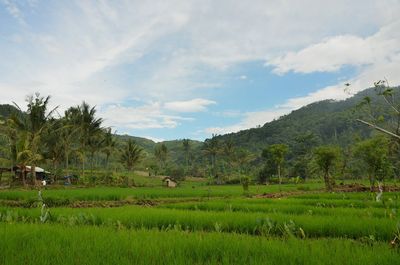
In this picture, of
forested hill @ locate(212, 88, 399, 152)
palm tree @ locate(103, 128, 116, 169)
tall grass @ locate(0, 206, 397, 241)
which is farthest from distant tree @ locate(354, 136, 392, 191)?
forested hill @ locate(212, 88, 399, 152)

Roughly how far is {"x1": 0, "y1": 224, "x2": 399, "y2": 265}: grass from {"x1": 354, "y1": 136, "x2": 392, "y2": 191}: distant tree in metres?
20.9

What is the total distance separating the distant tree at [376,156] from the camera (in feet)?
77.3

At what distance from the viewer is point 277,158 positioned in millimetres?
35219

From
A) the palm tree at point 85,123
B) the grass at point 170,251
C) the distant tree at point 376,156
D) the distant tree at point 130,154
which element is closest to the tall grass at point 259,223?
the grass at point 170,251

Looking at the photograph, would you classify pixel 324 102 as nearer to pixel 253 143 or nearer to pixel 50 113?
pixel 253 143

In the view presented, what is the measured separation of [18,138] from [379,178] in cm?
2692

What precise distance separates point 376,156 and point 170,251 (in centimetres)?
2251

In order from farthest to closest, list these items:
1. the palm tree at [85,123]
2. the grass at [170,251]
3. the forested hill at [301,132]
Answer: the forested hill at [301,132]
the palm tree at [85,123]
the grass at [170,251]

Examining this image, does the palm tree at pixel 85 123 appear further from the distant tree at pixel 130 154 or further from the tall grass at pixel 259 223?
the tall grass at pixel 259 223

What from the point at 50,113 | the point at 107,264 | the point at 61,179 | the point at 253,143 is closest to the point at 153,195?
the point at 50,113

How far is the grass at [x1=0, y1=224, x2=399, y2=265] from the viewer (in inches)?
158

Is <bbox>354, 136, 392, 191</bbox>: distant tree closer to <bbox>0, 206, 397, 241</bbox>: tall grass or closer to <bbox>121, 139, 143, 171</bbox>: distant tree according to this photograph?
<bbox>0, 206, 397, 241</bbox>: tall grass

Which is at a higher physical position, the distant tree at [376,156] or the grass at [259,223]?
the distant tree at [376,156]

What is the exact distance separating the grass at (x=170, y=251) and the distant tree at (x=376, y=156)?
20.9 meters
